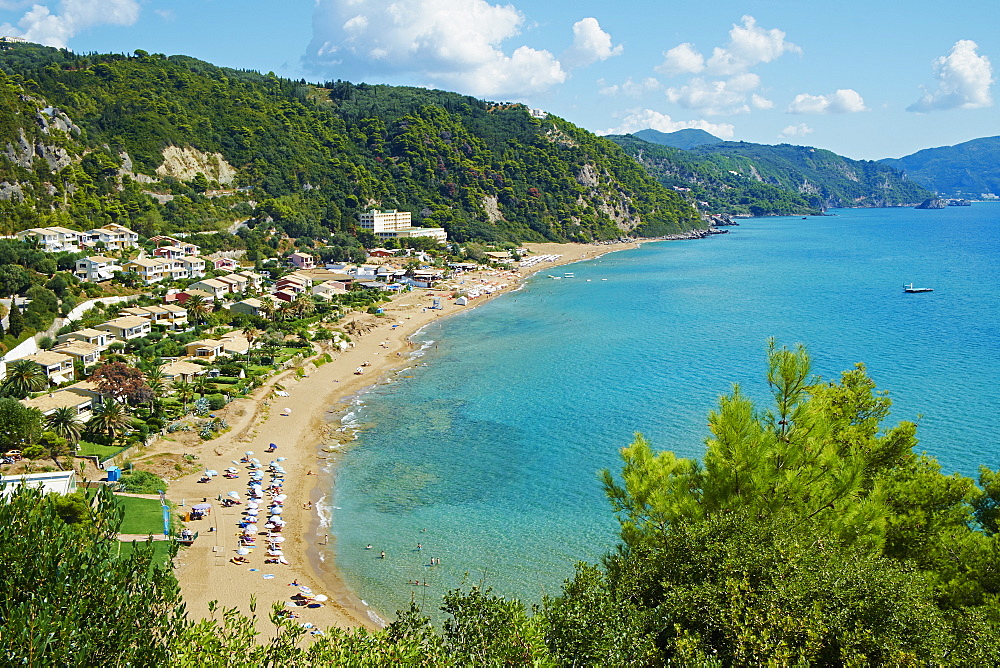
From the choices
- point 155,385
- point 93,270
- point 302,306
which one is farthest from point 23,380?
point 302,306

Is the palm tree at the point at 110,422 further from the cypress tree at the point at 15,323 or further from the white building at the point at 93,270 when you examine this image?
the white building at the point at 93,270

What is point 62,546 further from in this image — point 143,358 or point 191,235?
point 191,235

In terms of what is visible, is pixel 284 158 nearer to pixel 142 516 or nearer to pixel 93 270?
pixel 93 270

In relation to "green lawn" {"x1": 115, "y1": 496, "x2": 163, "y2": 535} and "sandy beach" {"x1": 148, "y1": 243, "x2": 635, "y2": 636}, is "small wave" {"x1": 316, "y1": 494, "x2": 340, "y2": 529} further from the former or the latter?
"green lawn" {"x1": 115, "y1": 496, "x2": 163, "y2": 535}

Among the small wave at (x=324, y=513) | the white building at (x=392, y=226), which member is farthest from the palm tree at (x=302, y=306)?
the white building at (x=392, y=226)

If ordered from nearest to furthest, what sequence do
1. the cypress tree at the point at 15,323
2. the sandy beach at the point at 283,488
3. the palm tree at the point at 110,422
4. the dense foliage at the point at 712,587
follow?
the dense foliage at the point at 712,587, the sandy beach at the point at 283,488, the palm tree at the point at 110,422, the cypress tree at the point at 15,323

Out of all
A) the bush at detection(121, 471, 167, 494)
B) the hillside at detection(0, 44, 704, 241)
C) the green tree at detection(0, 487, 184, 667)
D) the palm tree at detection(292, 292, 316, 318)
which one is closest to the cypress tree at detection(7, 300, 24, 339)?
the palm tree at detection(292, 292, 316, 318)
